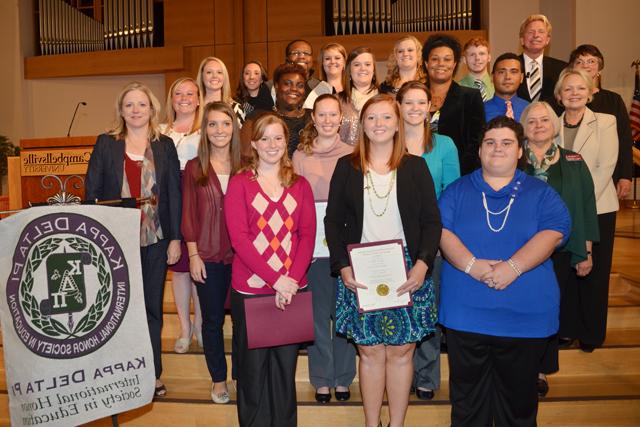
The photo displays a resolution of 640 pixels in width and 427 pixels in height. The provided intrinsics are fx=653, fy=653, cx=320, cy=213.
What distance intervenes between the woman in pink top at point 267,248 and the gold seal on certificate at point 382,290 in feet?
1.18

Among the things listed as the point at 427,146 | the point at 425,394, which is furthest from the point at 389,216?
the point at 425,394

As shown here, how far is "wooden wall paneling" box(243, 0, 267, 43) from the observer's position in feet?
28.7

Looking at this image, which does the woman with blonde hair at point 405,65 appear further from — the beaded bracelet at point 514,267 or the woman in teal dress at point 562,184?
the beaded bracelet at point 514,267

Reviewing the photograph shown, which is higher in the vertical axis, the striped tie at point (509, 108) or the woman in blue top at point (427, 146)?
the striped tie at point (509, 108)

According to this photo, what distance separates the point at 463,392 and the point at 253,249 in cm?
113

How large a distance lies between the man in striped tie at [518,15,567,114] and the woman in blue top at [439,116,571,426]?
1.68 meters

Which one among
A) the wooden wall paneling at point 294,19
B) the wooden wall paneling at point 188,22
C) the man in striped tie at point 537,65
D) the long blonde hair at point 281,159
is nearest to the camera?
the long blonde hair at point 281,159

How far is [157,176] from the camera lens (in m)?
3.36

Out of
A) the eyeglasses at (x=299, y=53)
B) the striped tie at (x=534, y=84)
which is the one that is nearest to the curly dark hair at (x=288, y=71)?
the eyeglasses at (x=299, y=53)

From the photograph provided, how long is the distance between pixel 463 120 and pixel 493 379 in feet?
4.83

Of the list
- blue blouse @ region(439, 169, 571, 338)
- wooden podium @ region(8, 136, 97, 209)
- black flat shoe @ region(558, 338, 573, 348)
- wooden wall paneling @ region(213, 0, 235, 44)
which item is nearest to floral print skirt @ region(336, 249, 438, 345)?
blue blouse @ region(439, 169, 571, 338)

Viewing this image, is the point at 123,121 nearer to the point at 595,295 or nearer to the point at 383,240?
the point at 383,240

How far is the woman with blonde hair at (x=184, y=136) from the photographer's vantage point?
12.4 ft

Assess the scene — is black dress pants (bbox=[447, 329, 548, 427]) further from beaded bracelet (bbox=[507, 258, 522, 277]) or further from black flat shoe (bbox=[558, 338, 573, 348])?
black flat shoe (bbox=[558, 338, 573, 348])
